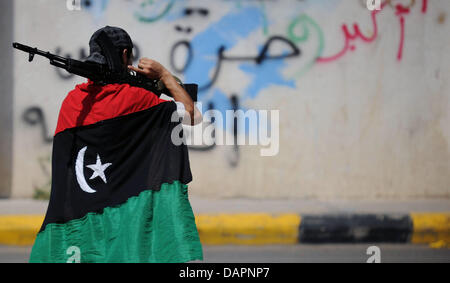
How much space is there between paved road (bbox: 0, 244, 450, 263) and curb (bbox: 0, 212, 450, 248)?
0.08 m

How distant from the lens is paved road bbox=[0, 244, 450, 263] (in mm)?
4473

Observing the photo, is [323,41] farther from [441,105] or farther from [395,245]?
[395,245]

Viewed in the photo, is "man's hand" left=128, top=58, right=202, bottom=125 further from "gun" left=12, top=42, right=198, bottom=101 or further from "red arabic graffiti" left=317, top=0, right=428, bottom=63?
"red arabic graffiti" left=317, top=0, right=428, bottom=63

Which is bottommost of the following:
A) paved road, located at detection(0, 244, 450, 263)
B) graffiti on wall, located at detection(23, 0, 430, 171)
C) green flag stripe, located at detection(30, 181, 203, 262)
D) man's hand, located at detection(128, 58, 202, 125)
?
paved road, located at detection(0, 244, 450, 263)

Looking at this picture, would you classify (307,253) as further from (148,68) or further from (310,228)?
(148,68)

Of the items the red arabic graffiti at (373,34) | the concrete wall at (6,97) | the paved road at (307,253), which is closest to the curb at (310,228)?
the paved road at (307,253)

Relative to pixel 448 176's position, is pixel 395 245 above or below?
below

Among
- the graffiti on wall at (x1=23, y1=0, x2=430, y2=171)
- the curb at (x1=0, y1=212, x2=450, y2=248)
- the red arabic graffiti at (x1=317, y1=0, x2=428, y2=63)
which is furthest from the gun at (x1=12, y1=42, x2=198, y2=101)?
the red arabic graffiti at (x1=317, y1=0, x2=428, y2=63)

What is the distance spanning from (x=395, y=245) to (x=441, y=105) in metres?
1.75

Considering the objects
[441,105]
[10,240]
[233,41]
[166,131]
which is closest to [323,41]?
[233,41]
